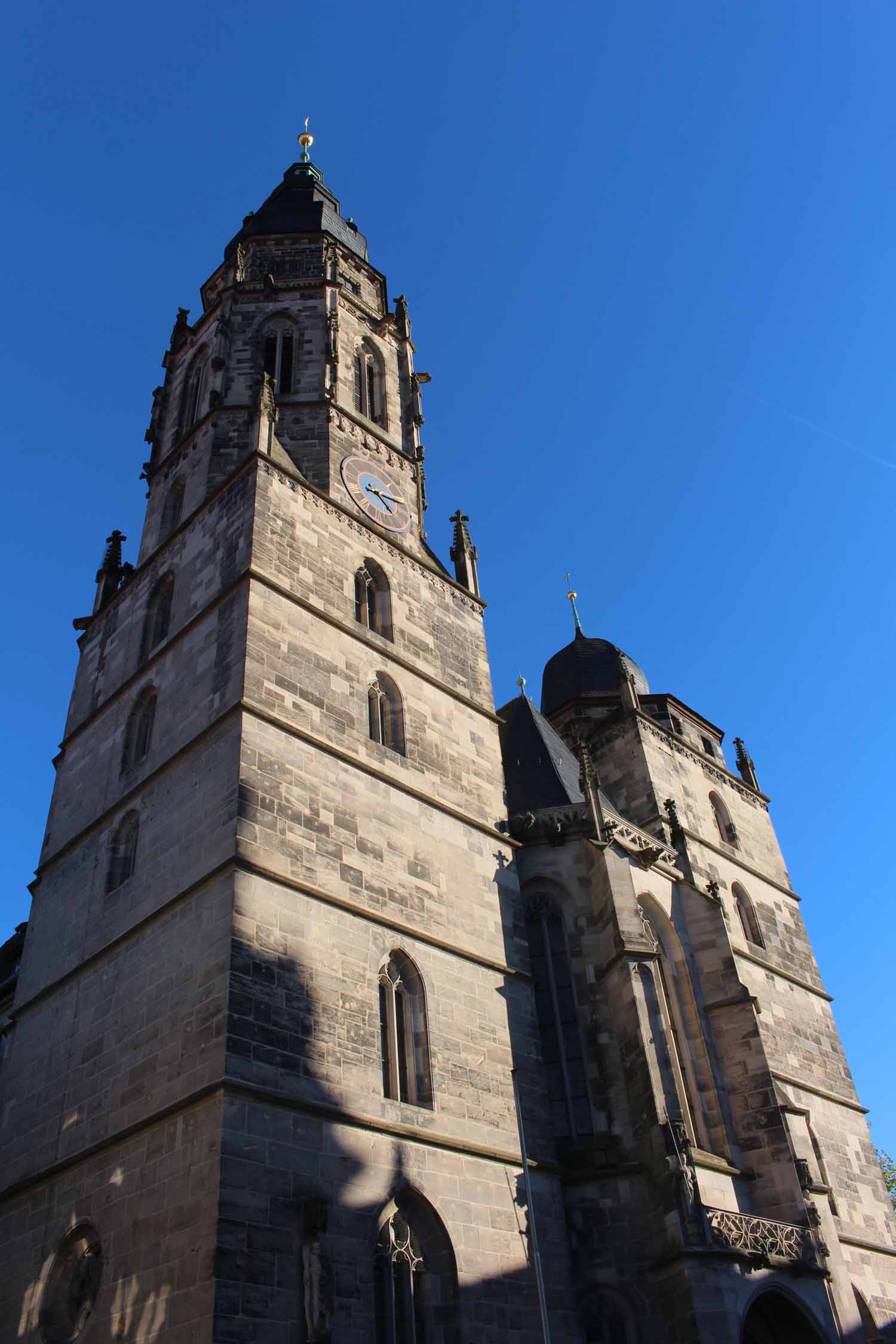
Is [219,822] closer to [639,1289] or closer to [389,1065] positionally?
[389,1065]

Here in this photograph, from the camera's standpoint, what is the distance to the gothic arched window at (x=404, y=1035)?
41.8 ft

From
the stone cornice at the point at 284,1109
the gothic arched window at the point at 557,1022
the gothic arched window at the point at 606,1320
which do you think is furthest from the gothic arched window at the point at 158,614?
the gothic arched window at the point at 606,1320

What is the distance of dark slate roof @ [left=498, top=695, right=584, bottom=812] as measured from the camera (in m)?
18.9

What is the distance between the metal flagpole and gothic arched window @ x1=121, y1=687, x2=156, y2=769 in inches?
260

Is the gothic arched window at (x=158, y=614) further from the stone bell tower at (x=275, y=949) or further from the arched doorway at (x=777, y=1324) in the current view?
the arched doorway at (x=777, y=1324)

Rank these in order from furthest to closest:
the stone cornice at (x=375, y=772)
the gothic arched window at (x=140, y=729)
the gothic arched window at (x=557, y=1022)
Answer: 1. the gothic arched window at (x=140, y=729)
2. the gothic arched window at (x=557, y=1022)
3. the stone cornice at (x=375, y=772)

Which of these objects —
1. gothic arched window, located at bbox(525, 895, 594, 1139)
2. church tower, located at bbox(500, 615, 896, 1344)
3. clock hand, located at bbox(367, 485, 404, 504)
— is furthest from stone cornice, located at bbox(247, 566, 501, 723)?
clock hand, located at bbox(367, 485, 404, 504)

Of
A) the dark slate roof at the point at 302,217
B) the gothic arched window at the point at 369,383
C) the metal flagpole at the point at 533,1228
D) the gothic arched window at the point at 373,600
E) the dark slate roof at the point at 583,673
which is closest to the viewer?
the metal flagpole at the point at 533,1228

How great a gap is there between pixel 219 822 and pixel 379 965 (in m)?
2.41

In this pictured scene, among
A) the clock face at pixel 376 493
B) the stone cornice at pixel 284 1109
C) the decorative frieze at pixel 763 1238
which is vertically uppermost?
the clock face at pixel 376 493

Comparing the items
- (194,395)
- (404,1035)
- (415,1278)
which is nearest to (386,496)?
(194,395)

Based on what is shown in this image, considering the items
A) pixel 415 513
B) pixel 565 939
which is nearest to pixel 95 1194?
pixel 565 939

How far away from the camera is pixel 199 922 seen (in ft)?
40.7

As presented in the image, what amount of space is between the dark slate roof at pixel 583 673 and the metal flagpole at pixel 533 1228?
12945 mm
